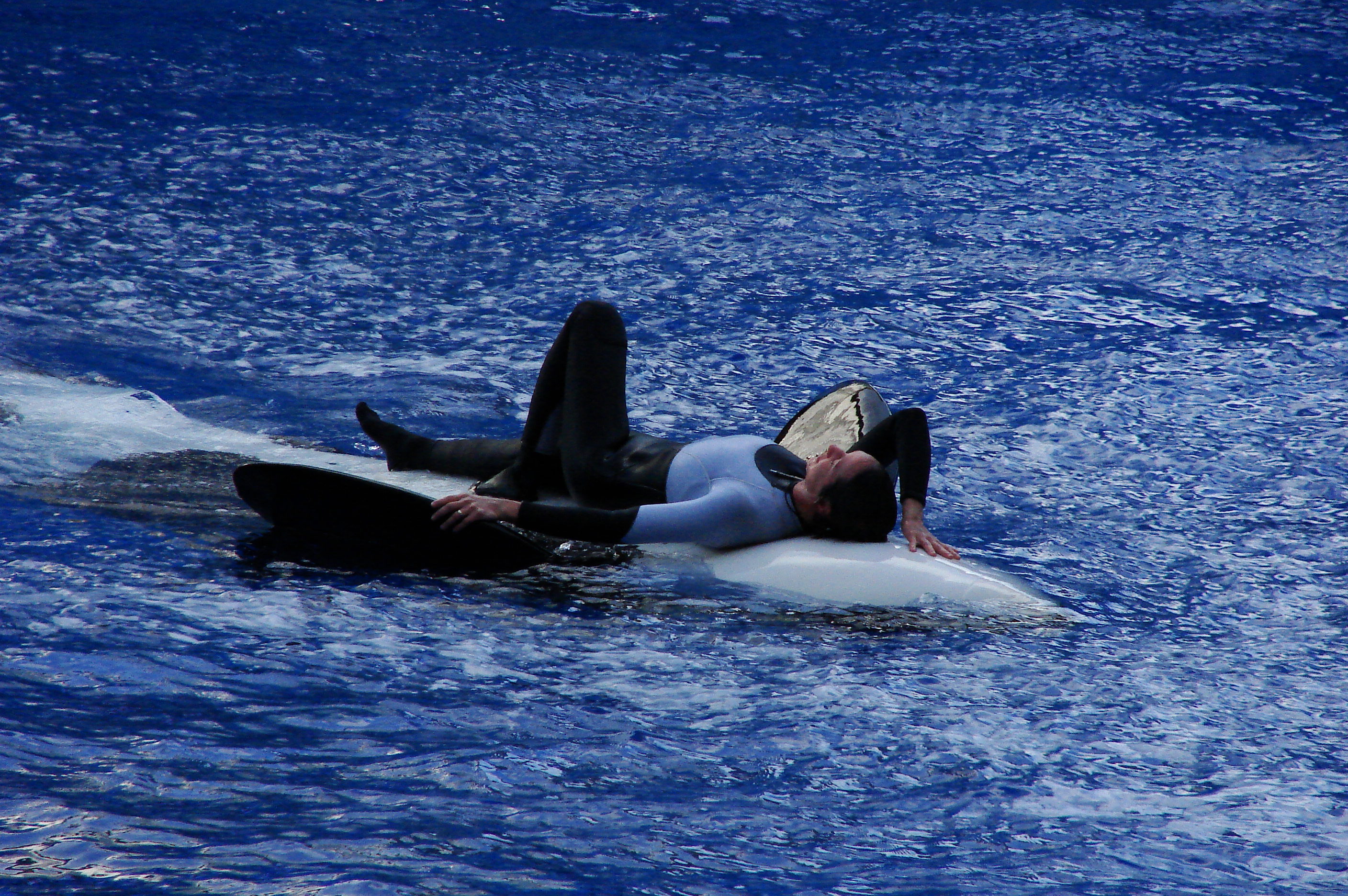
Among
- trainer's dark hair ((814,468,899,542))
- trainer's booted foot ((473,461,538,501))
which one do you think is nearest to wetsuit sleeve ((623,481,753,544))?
trainer's dark hair ((814,468,899,542))

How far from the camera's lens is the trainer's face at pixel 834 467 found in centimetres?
336

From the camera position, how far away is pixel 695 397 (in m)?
4.89

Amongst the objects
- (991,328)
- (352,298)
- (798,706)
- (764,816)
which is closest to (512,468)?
(798,706)

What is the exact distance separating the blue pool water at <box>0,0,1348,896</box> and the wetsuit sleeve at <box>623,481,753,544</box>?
0.15 meters

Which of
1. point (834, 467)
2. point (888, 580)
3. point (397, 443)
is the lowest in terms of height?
point (888, 580)

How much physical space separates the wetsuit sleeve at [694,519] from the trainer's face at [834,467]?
200mm

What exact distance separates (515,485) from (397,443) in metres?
0.52

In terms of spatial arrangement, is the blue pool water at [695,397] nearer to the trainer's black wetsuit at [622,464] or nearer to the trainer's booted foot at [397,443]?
the trainer's black wetsuit at [622,464]

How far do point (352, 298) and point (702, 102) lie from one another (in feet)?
11.4

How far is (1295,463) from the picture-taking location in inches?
171

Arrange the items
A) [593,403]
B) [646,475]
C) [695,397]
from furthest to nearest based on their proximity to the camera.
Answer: [695,397] → [593,403] → [646,475]

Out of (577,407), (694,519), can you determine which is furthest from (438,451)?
(694,519)

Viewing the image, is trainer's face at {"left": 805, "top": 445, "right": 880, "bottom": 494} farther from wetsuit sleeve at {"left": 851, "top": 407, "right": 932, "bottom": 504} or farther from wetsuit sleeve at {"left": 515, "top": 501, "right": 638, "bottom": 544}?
wetsuit sleeve at {"left": 515, "top": 501, "right": 638, "bottom": 544}

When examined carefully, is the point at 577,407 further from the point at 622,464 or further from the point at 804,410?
the point at 804,410
